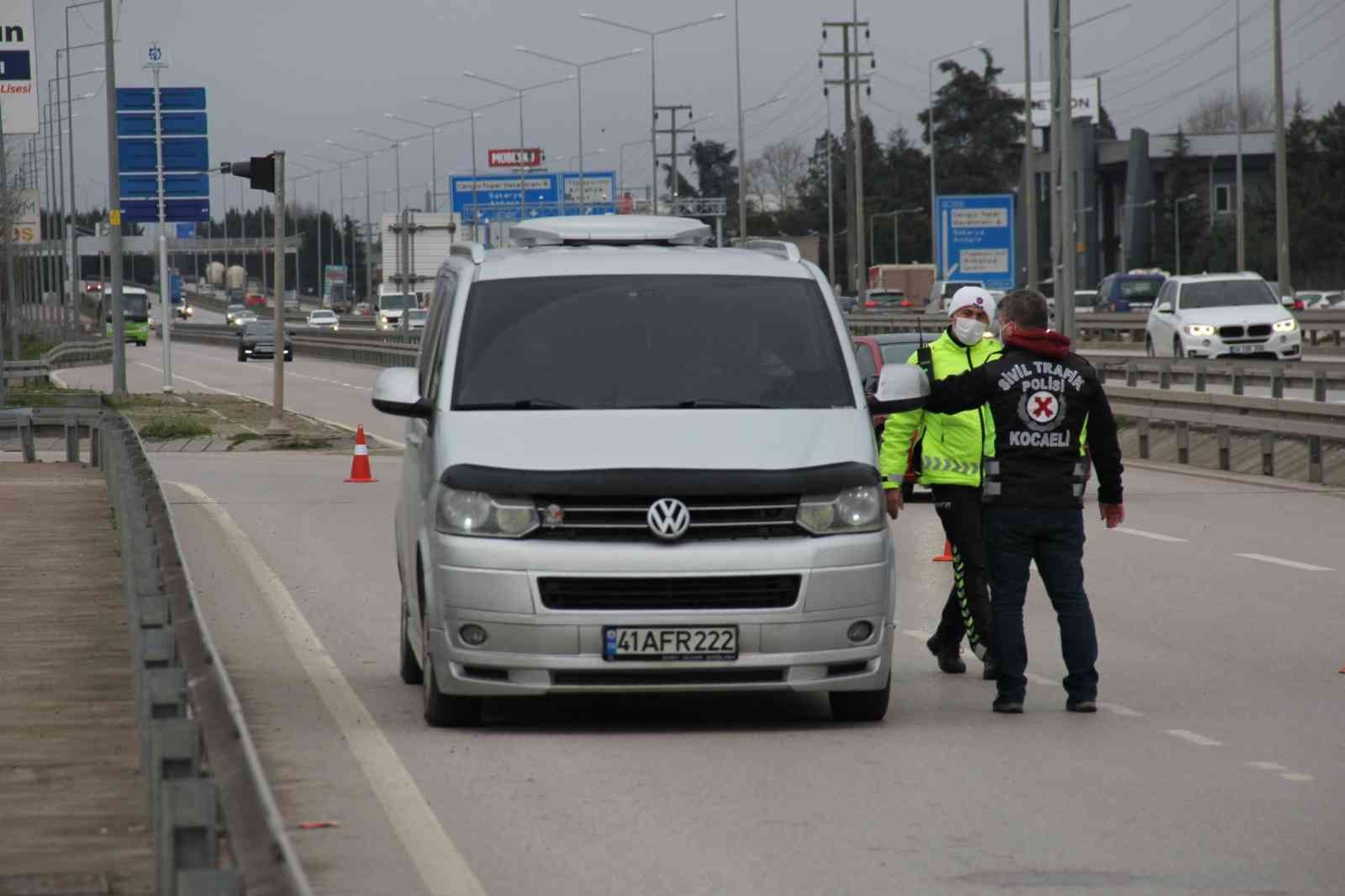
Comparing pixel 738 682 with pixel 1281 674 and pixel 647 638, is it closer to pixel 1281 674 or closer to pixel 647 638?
pixel 647 638

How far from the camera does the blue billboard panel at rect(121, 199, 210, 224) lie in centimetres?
5416

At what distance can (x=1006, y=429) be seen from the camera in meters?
9.92

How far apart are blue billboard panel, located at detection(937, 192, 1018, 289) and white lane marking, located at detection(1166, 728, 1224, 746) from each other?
172 feet

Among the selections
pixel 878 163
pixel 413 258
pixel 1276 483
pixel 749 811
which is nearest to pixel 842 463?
pixel 749 811

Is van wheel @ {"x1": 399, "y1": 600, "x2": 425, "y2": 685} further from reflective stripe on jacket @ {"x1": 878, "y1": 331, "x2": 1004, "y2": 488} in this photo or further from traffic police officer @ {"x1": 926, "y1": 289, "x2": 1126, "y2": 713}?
traffic police officer @ {"x1": 926, "y1": 289, "x2": 1126, "y2": 713}

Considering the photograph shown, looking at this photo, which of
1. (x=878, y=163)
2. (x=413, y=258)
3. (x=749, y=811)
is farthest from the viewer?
(x=878, y=163)

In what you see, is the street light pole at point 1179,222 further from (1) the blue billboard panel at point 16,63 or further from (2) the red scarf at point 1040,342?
(2) the red scarf at point 1040,342

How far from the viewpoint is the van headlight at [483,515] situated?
8953mm

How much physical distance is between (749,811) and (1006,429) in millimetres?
2797

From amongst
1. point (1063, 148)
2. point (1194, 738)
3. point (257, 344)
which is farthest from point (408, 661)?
point (257, 344)

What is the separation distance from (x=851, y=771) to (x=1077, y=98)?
134 metres

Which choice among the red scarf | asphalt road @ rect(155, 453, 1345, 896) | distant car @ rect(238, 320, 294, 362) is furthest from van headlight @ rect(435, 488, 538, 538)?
distant car @ rect(238, 320, 294, 362)

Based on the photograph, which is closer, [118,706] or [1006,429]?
[118,706]

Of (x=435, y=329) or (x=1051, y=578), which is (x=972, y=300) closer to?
(x=1051, y=578)
